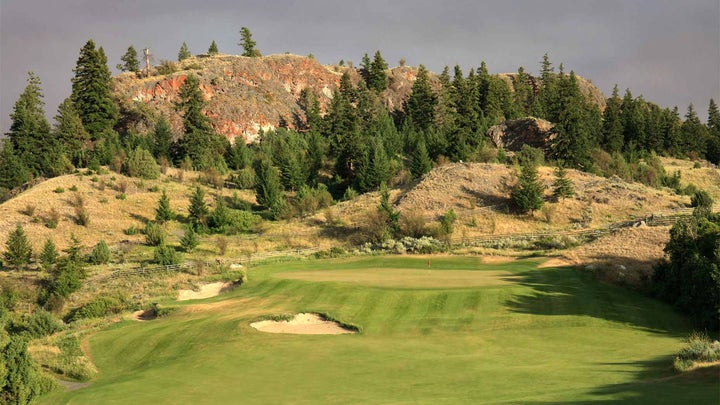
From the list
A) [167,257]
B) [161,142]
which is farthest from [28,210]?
[161,142]

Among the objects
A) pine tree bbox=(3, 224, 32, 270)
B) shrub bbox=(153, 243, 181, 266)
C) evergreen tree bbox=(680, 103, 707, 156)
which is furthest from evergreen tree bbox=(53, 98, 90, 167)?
evergreen tree bbox=(680, 103, 707, 156)

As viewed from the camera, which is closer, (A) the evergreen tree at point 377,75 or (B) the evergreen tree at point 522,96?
(B) the evergreen tree at point 522,96

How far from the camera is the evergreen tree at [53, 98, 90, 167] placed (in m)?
88.8

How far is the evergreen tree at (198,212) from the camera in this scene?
7019 centimetres

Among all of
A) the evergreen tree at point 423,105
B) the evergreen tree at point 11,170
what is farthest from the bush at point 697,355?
the evergreen tree at point 423,105

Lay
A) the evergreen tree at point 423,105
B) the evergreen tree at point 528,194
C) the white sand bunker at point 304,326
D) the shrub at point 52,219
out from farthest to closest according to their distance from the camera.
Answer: the evergreen tree at point 423,105, the shrub at point 52,219, the evergreen tree at point 528,194, the white sand bunker at point 304,326

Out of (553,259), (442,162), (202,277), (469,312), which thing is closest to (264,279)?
(202,277)

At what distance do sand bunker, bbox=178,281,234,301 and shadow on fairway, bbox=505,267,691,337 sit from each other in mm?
21214

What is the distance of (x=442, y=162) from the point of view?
8756 centimetres

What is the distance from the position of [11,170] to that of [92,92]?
1957 centimetres

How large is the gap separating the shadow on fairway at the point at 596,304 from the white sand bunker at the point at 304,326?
9246 millimetres

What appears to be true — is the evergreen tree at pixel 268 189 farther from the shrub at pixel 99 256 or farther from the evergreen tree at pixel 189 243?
the shrub at pixel 99 256

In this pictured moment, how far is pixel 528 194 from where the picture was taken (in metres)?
66.5

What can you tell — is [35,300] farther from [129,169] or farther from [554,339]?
[129,169]
